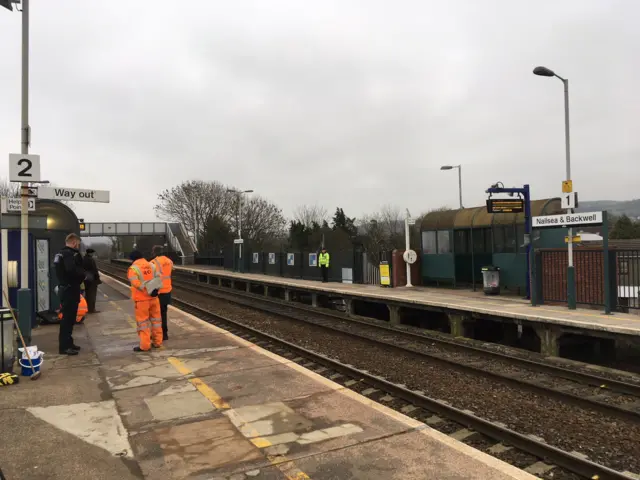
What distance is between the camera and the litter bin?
1505cm

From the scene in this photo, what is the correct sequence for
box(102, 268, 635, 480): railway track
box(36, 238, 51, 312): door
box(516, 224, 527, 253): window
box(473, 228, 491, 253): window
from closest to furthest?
1. box(102, 268, 635, 480): railway track
2. box(36, 238, 51, 312): door
3. box(516, 224, 527, 253): window
4. box(473, 228, 491, 253): window

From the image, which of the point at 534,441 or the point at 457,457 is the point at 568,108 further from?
the point at 457,457

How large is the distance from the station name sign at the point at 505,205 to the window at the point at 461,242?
11.3 feet

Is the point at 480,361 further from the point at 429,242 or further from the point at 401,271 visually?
the point at 429,242

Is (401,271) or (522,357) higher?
(401,271)

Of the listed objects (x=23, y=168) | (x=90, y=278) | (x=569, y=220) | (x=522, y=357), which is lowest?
(x=522, y=357)

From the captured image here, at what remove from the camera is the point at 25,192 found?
7.70 m

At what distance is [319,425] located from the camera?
4566 mm

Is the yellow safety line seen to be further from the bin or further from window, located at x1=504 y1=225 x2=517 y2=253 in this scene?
window, located at x1=504 y1=225 x2=517 y2=253

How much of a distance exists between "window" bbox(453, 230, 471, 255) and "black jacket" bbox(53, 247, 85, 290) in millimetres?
13593

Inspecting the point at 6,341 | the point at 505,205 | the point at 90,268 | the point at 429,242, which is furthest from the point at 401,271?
the point at 6,341

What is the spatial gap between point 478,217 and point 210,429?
14.5 meters

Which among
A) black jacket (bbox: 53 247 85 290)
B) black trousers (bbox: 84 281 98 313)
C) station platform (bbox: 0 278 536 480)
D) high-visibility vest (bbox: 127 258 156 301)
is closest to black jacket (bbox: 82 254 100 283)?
black trousers (bbox: 84 281 98 313)

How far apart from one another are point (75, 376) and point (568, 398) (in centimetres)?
660
